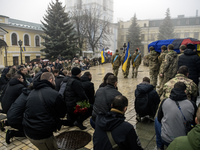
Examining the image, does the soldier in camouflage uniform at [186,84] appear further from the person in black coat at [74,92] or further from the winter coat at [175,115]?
the person in black coat at [74,92]

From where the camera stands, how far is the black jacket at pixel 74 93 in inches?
186

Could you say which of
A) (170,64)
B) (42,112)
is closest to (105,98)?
(42,112)

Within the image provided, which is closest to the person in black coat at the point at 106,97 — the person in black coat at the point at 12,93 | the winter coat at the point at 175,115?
the winter coat at the point at 175,115

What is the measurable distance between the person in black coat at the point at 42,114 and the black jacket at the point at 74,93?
159cm

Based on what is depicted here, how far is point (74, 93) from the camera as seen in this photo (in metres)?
4.84

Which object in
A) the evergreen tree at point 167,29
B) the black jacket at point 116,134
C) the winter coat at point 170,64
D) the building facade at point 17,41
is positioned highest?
the evergreen tree at point 167,29

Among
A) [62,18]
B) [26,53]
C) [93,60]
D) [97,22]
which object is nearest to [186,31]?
[97,22]

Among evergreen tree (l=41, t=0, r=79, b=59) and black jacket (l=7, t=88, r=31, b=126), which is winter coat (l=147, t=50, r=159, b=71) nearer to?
black jacket (l=7, t=88, r=31, b=126)

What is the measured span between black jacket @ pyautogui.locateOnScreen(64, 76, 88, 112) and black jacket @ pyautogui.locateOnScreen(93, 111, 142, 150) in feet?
8.19

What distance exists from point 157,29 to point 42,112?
67761 mm

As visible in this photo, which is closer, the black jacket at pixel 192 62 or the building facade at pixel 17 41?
the black jacket at pixel 192 62

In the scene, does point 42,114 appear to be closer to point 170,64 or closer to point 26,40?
point 170,64

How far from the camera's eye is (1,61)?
76.3ft

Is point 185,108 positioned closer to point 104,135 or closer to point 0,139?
point 104,135
